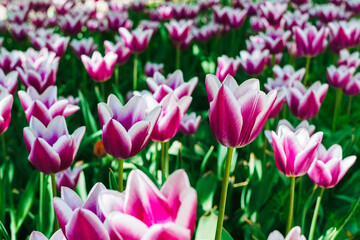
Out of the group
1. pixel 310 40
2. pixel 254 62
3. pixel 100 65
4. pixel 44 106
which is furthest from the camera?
pixel 310 40

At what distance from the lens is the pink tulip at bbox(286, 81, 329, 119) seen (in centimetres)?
161

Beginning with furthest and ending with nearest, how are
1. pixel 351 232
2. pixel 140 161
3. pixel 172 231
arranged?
pixel 140 161
pixel 351 232
pixel 172 231

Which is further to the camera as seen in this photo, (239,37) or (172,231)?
(239,37)

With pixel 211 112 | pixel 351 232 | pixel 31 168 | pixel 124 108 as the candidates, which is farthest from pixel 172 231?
pixel 31 168

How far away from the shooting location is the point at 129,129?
1.05m

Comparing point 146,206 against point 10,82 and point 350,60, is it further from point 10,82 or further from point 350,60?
point 350,60

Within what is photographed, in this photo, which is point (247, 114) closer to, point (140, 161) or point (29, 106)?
point (29, 106)

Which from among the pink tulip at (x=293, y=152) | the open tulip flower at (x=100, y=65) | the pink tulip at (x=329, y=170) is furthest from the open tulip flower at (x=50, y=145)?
the open tulip flower at (x=100, y=65)

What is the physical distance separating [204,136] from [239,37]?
1826mm

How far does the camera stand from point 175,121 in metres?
1.17

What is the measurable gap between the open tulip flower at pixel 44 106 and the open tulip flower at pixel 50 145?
10 cm

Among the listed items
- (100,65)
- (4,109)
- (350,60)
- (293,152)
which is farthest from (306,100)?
(4,109)

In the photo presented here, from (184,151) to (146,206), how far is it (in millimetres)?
1379

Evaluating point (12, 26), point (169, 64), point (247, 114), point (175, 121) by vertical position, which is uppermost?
point (247, 114)
